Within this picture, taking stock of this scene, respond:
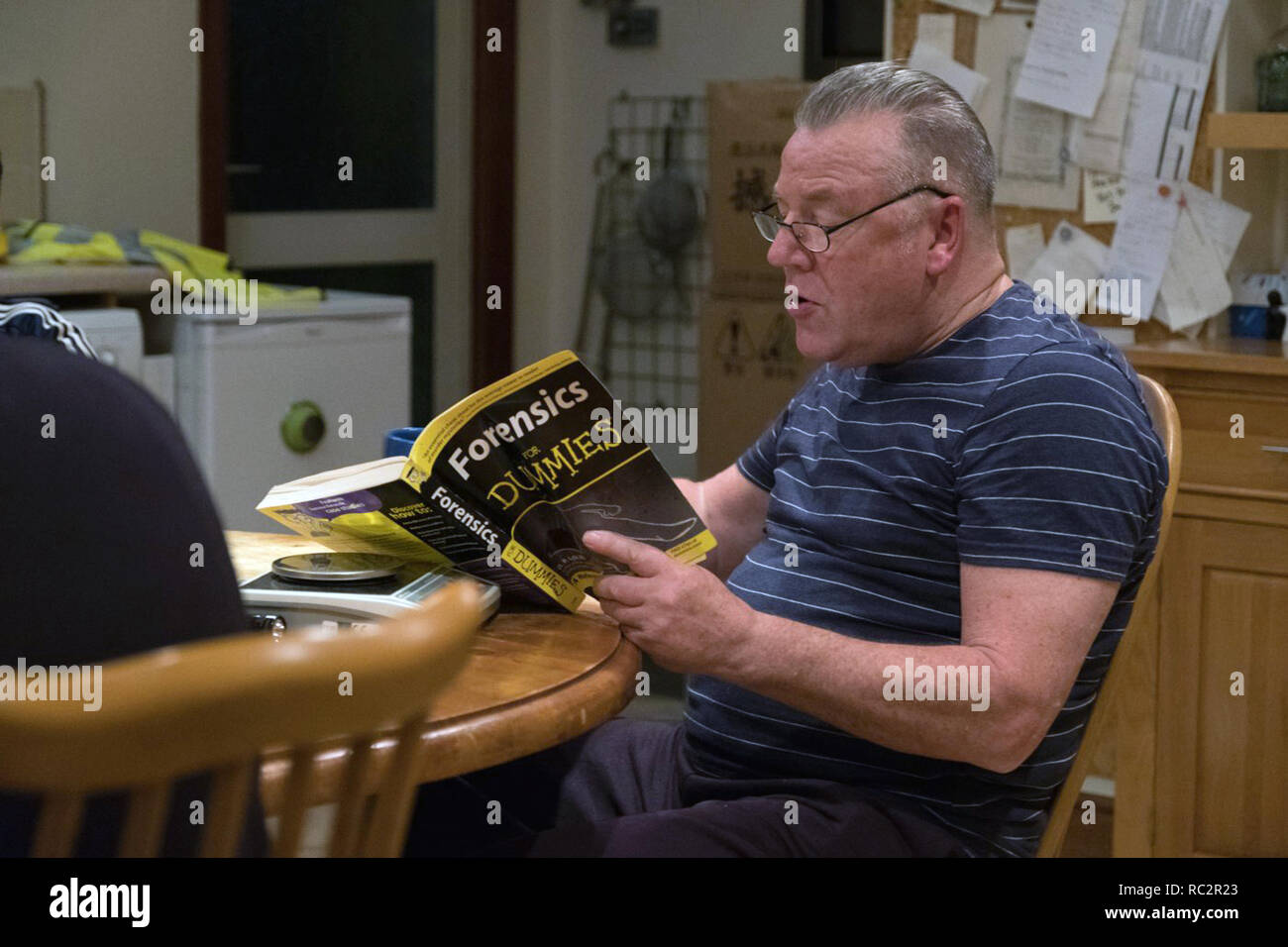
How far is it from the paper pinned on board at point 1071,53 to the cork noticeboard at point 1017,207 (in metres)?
0.08

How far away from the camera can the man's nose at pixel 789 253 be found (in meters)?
1.52

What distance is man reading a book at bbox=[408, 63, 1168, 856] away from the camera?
1287 millimetres

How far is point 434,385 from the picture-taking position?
4840mm

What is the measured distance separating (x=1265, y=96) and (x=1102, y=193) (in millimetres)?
334

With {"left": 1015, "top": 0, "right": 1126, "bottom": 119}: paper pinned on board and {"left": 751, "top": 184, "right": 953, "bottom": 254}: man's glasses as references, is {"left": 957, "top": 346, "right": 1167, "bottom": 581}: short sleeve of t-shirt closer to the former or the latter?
{"left": 751, "top": 184, "right": 953, "bottom": 254}: man's glasses

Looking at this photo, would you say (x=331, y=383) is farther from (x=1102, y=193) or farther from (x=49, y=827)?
(x=49, y=827)

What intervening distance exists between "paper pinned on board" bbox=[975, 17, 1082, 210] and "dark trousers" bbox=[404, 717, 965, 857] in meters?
1.75

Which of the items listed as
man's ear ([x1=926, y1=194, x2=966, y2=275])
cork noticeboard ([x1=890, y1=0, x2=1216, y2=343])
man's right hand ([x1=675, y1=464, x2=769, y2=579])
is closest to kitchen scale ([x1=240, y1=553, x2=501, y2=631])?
man's right hand ([x1=675, y1=464, x2=769, y2=579])

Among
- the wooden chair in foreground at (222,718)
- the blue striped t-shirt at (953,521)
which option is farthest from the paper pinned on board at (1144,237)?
Answer: the wooden chair in foreground at (222,718)

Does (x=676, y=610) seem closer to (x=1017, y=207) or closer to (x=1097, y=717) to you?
(x=1097, y=717)

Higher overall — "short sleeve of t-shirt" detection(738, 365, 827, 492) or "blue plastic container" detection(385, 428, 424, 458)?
"blue plastic container" detection(385, 428, 424, 458)

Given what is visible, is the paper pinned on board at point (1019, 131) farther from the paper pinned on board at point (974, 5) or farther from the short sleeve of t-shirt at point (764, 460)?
the short sleeve of t-shirt at point (764, 460)

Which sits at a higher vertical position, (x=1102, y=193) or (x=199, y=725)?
(x=1102, y=193)
